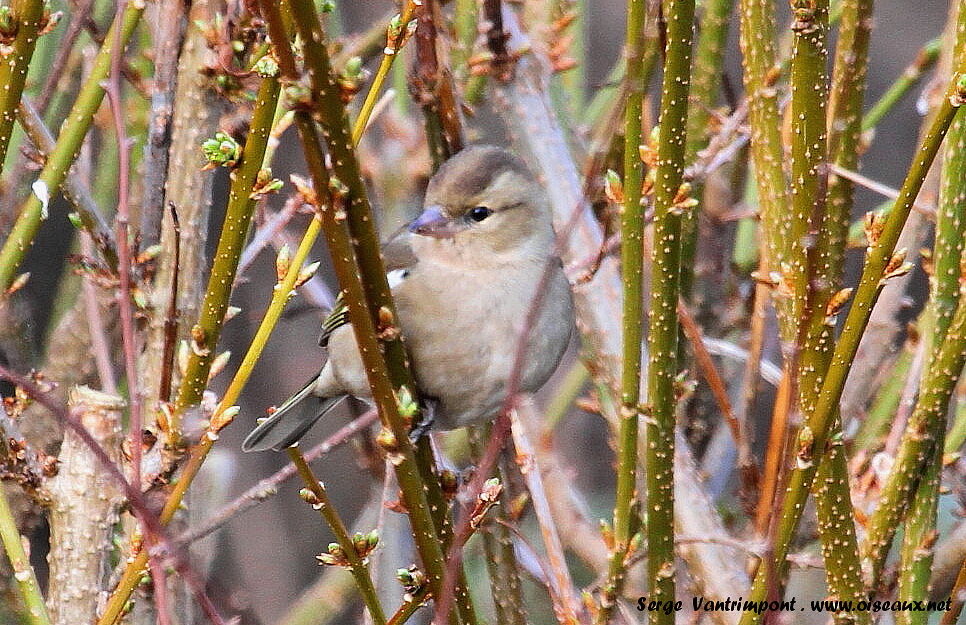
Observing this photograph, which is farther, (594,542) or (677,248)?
(594,542)

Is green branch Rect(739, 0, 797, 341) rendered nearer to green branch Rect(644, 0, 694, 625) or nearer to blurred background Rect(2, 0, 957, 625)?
green branch Rect(644, 0, 694, 625)

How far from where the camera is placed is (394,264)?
2953mm

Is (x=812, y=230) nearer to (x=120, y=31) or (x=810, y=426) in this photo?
(x=810, y=426)

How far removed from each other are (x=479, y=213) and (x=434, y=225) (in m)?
0.14

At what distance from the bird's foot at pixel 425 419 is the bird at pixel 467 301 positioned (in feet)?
0.06

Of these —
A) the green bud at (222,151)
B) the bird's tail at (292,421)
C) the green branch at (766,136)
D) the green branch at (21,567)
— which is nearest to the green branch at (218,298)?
the green bud at (222,151)

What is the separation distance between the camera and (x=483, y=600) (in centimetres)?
518

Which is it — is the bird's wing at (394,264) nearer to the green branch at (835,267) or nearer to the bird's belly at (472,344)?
the bird's belly at (472,344)

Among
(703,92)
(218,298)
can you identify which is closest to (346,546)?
(218,298)

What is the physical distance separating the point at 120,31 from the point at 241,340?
11.6 ft

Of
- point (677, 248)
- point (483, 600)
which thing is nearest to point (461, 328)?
point (677, 248)

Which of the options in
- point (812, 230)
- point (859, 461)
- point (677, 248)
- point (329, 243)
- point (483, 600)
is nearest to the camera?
point (329, 243)

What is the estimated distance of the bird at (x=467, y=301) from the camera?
2.73 m

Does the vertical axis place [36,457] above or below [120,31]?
below
